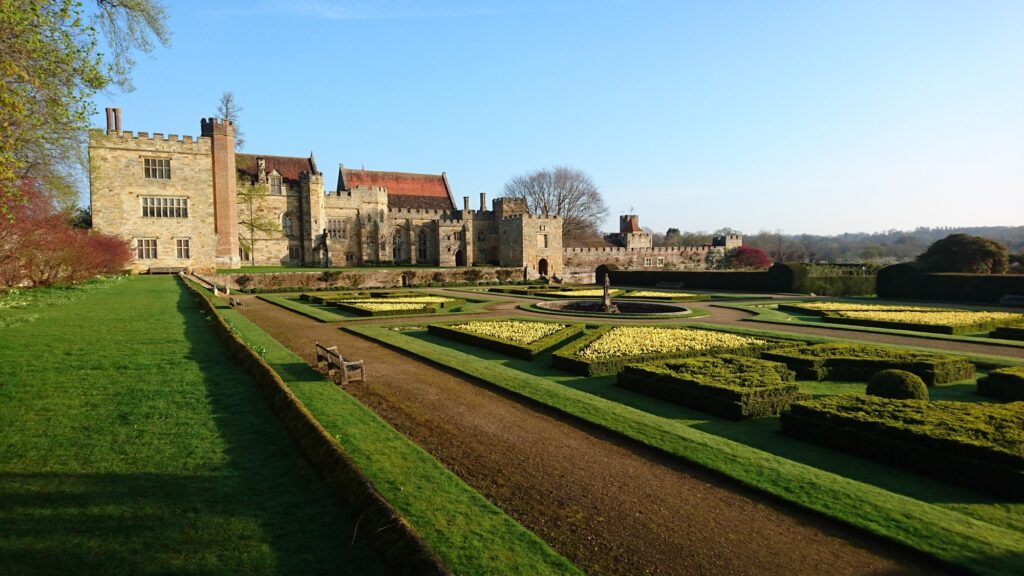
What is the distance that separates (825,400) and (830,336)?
33.7 ft

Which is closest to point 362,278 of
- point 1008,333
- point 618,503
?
point 1008,333

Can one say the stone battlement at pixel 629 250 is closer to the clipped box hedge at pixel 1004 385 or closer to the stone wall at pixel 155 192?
the stone wall at pixel 155 192

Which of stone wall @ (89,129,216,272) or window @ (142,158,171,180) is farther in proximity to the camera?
window @ (142,158,171,180)

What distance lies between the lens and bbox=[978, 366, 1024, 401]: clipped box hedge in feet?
31.7

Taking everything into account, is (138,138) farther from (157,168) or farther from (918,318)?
(918,318)

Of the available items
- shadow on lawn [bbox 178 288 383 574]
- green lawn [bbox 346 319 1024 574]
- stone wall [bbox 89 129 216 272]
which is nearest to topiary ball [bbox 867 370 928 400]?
green lawn [bbox 346 319 1024 574]

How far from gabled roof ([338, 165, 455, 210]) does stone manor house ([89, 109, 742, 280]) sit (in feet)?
0.46

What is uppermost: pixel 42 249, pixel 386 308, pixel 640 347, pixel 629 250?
pixel 629 250

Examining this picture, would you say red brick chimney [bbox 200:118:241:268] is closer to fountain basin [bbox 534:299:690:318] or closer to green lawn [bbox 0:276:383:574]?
fountain basin [bbox 534:299:690:318]

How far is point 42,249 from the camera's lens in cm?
2197

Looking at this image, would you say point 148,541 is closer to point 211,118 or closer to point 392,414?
point 392,414

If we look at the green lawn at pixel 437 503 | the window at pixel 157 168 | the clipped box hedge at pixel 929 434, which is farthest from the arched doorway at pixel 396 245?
the clipped box hedge at pixel 929 434

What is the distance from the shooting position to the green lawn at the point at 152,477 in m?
3.97

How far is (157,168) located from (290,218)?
12.7 meters
